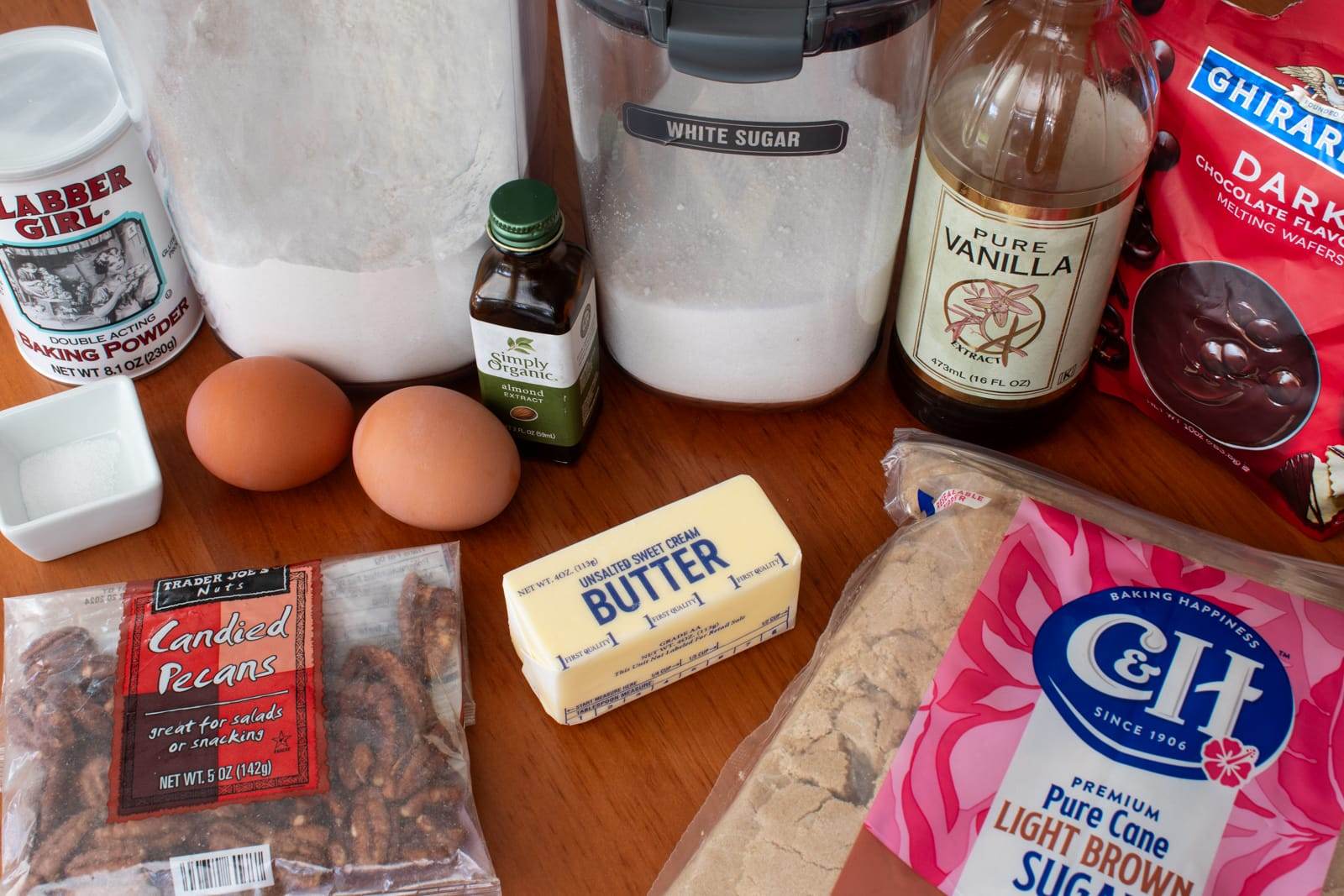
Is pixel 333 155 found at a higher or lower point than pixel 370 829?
higher

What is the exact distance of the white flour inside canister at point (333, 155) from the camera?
0.62 meters

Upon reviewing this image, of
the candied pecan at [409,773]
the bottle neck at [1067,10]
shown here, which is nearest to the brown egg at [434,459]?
the candied pecan at [409,773]

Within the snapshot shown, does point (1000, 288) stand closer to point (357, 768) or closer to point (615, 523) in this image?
point (615, 523)

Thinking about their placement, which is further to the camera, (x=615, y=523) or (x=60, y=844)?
(x=615, y=523)

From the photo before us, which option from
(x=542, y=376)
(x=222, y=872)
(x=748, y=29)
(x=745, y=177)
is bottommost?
(x=222, y=872)

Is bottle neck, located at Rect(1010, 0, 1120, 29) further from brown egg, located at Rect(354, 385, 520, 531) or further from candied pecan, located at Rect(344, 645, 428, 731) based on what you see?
candied pecan, located at Rect(344, 645, 428, 731)

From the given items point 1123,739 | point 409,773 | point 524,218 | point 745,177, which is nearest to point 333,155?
point 524,218

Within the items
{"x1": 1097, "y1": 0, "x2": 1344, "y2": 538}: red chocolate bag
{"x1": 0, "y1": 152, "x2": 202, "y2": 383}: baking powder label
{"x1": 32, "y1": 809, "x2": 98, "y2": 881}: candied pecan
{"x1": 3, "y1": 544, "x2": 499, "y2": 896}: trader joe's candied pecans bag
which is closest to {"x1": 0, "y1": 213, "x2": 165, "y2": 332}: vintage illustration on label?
{"x1": 0, "y1": 152, "x2": 202, "y2": 383}: baking powder label

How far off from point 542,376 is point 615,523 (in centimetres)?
10

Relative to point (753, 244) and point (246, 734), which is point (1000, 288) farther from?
point (246, 734)

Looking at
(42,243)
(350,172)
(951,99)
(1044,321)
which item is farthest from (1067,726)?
(42,243)

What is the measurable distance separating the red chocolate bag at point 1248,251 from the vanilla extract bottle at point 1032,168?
0.15 ft

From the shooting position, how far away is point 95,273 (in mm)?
743

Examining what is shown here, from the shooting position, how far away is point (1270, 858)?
0.56 meters
